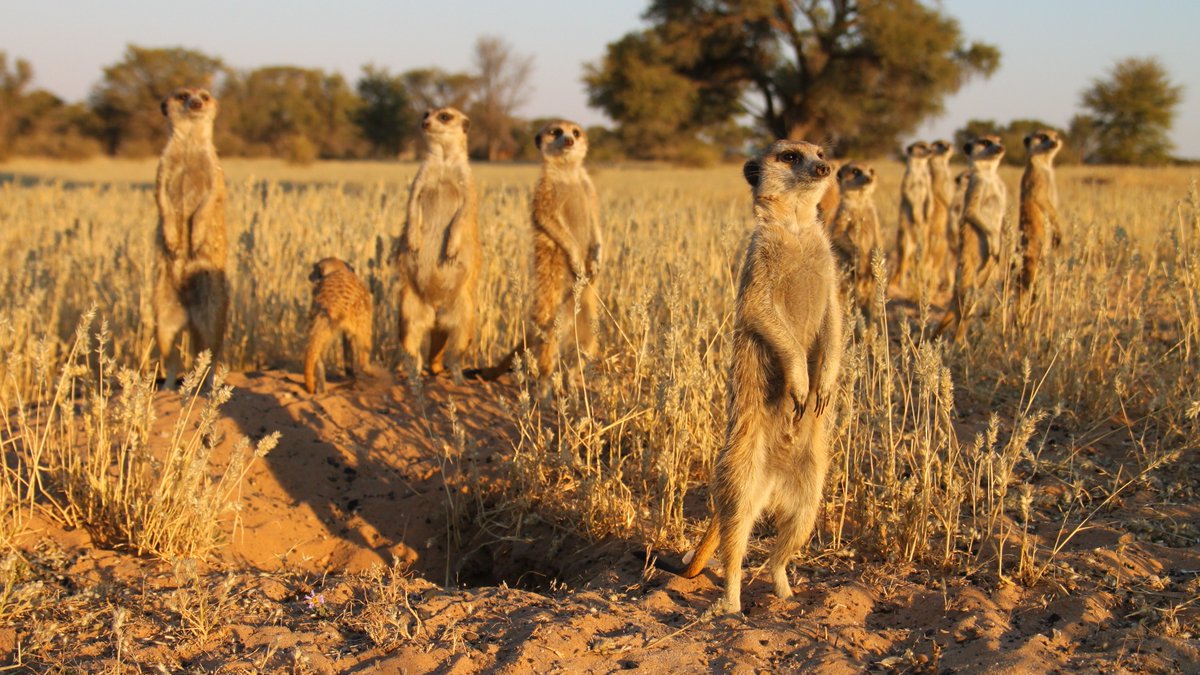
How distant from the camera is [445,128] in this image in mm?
5945

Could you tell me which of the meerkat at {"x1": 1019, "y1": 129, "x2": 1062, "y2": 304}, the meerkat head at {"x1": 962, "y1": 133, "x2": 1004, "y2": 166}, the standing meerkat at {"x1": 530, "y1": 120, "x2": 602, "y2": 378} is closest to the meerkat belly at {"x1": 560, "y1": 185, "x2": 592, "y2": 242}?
the standing meerkat at {"x1": 530, "y1": 120, "x2": 602, "y2": 378}

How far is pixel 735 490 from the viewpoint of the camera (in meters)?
3.02

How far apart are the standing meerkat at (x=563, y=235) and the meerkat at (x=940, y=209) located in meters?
5.09

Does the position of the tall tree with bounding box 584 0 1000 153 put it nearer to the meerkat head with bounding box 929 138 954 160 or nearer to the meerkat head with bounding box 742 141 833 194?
the meerkat head with bounding box 929 138 954 160

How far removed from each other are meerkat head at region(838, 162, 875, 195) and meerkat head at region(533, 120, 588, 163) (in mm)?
2391

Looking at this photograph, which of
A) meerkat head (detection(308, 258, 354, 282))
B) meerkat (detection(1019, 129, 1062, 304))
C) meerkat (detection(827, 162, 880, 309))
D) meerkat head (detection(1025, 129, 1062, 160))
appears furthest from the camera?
meerkat head (detection(1025, 129, 1062, 160))

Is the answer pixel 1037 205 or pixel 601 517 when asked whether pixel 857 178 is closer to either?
pixel 1037 205

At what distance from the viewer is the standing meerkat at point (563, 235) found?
18.6ft

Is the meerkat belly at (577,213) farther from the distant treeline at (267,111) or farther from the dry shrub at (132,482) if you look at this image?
the distant treeline at (267,111)

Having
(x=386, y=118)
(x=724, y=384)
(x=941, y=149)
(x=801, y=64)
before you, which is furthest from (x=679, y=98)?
(x=386, y=118)

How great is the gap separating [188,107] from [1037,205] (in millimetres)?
6290

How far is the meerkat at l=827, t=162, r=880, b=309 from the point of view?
679 cm

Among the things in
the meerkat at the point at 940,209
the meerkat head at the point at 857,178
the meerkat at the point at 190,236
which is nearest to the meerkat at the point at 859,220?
the meerkat head at the point at 857,178

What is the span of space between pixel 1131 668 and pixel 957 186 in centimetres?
897
